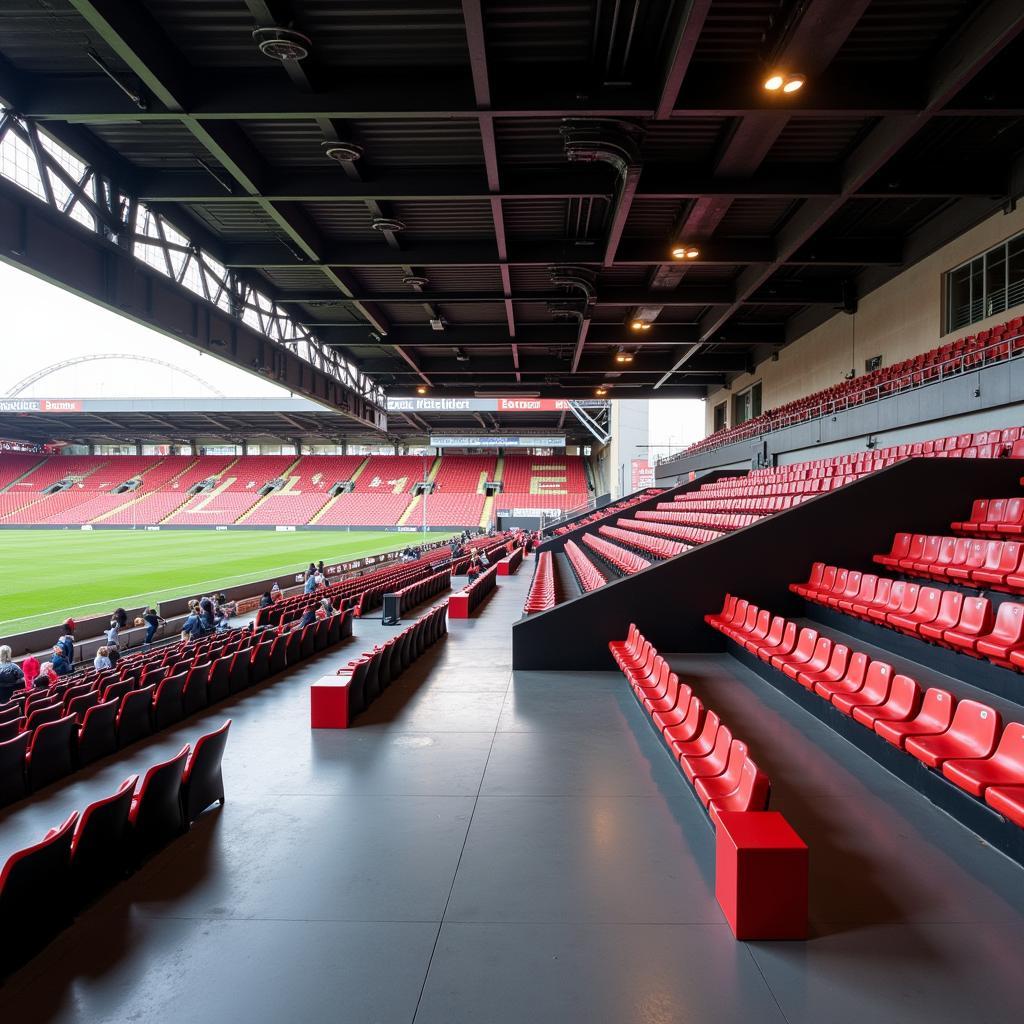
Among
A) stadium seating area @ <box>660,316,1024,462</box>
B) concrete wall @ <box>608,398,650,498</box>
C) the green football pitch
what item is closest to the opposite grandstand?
stadium seating area @ <box>660,316,1024,462</box>

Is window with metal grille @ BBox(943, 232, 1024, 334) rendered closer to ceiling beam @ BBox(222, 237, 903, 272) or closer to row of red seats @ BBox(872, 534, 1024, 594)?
ceiling beam @ BBox(222, 237, 903, 272)

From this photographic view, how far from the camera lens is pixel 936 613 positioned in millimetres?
5684

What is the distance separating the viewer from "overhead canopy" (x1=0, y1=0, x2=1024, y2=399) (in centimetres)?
632

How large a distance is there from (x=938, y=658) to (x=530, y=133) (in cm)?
760

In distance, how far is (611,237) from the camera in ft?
33.8

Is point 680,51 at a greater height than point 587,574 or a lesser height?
greater

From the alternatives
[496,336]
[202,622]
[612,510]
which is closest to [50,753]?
[202,622]

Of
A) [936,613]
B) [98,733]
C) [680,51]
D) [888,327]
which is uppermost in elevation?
[888,327]

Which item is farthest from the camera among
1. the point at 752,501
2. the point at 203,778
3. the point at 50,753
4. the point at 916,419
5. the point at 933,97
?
the point at 752,501

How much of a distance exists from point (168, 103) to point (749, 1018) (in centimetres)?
872

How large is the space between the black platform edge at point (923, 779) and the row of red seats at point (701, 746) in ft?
3.68

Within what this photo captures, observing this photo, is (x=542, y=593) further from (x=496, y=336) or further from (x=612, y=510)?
(x=612, y=510)

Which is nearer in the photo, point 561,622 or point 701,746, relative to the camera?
point 701,746

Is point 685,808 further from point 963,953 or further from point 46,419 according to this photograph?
point 46,419
